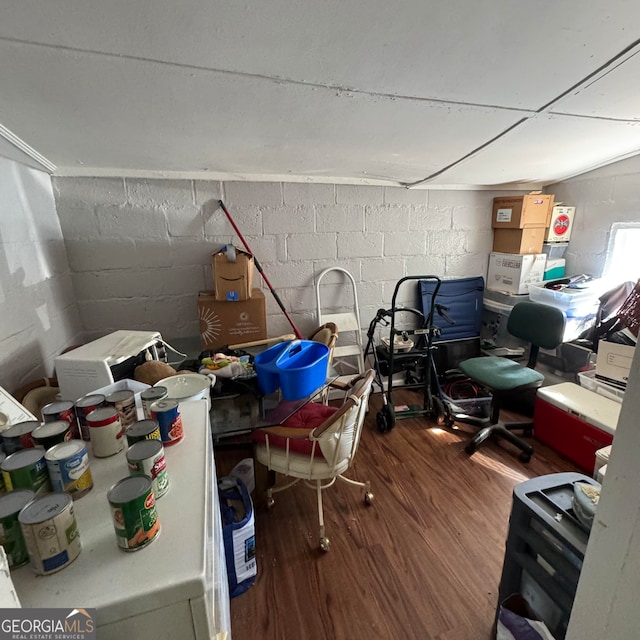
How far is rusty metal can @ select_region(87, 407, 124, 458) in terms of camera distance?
81 centimetres

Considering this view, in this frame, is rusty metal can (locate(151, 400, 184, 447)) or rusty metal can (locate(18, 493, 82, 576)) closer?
rusty metal can (locate(18, 493, 82, 576))

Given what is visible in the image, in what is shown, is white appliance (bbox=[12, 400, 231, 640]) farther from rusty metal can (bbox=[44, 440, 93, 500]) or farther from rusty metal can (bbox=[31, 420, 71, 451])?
rusty metal can (bbox=[31, 420, 71, 451])

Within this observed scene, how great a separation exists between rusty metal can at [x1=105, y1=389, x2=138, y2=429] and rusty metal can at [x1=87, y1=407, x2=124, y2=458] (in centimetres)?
5

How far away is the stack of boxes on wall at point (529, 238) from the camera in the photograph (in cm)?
263

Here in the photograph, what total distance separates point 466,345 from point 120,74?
9.46 feet

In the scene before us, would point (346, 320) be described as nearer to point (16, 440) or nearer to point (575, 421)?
point (575, 421)

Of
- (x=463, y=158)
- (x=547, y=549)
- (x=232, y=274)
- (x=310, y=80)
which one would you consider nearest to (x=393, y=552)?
(x=547, y=549)

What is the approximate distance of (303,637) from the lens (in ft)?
3.95

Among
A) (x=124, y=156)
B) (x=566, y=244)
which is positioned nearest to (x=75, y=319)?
(x=124, y=156)

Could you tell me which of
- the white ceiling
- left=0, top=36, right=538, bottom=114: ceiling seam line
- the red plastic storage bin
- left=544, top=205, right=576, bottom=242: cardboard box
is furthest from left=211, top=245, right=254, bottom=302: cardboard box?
left=544, top=205, right=576, bottom=242: cardboard box

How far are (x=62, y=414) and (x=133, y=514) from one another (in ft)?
1.42

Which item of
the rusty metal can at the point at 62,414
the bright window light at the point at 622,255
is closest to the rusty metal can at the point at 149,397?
the rusty metal can at the point at 62,414

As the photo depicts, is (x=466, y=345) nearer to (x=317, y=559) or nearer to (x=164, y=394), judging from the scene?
(x=317, y=559)

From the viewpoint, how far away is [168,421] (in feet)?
2.89
